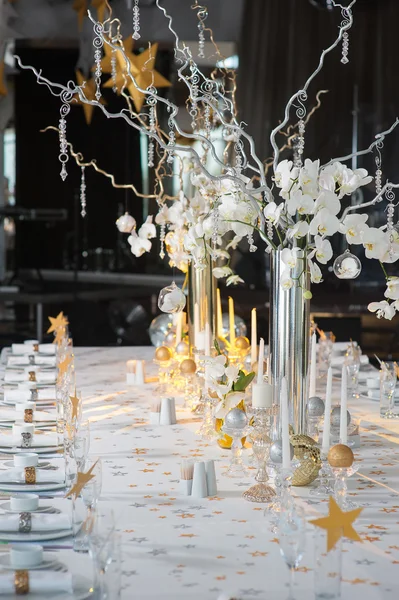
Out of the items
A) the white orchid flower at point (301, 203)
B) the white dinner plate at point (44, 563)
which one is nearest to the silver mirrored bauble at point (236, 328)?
the white orchid flower at point (301, 203)

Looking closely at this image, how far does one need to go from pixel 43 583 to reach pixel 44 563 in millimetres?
98

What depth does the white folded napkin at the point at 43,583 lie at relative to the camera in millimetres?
1509

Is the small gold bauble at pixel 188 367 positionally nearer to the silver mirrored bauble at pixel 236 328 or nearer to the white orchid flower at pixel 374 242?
the silver mirrored bauble at pixel 236 328

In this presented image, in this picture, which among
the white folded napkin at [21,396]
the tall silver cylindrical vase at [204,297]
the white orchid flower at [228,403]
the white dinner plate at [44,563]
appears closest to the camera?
the white dinner plate at [44,563]

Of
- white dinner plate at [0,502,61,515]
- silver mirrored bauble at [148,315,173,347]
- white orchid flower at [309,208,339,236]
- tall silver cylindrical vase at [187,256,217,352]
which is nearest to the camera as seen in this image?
white dinner plate at [0,502,61,515]

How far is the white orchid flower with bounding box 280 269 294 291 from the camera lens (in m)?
2.13

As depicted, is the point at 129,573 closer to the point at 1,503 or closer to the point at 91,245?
the point at 1,503

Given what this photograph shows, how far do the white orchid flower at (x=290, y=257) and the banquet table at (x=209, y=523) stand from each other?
501 mm

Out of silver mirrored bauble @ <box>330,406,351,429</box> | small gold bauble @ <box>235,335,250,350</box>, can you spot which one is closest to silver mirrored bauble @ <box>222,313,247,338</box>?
small gold bauble @ <box>235,335,250,350</box>

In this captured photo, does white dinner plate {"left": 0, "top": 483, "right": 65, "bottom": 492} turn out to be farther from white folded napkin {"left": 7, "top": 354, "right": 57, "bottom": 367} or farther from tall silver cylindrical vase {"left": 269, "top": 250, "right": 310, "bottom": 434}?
white folded napkin {"left": 7, "top": 354, "right": 57, "bottom": 367}

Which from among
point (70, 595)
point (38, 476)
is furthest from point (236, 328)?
point (70, 595)

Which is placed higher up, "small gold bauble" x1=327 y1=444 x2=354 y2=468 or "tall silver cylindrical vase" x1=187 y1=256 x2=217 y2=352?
"tall silver cylindrical vase" x1=187 y1=256 x2=217 y2=352

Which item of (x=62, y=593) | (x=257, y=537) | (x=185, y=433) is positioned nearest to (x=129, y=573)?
(x=62, y=593)

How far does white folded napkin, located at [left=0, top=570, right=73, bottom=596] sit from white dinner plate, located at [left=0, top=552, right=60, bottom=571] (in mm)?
32
